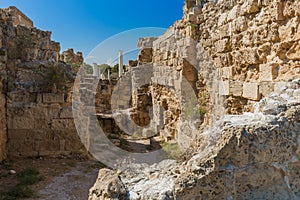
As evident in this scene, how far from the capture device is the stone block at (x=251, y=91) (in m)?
3.76

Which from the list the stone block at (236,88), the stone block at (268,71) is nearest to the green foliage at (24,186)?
the stone block at (236,88)

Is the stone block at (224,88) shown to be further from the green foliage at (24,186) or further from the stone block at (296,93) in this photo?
the green foliage at (24,186)

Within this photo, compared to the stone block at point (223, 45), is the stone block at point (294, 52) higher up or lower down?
lower down

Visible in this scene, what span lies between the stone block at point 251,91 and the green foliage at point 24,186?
13.2ft

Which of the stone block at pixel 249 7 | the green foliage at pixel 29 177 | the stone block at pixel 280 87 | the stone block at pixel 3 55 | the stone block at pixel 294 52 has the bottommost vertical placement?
the green foliage at pixel 29 177

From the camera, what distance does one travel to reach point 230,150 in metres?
1.60

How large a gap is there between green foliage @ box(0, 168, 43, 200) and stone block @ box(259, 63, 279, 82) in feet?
14.0

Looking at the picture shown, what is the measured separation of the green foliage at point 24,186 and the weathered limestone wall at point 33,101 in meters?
1.01

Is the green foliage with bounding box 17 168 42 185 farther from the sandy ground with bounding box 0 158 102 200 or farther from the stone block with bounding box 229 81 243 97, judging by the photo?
the stone block with bounding box 229 81 243 97

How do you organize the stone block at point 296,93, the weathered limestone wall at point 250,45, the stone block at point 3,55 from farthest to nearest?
the stone block at point 3,55 → the weathered limestone wall at point 250,45 → the stone block at point 296,93

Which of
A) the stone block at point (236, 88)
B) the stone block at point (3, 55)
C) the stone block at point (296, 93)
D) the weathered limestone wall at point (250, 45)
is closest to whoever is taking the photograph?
the stone block at point (296, 93)

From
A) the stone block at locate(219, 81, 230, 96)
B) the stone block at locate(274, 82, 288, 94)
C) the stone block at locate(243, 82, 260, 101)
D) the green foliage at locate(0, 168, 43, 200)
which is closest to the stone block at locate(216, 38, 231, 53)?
the stone block at locate(219, 81, 230, 96)

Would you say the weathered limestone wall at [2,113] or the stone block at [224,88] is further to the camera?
the weathered limestone wall at [2,113]

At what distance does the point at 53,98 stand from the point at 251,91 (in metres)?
4.54
